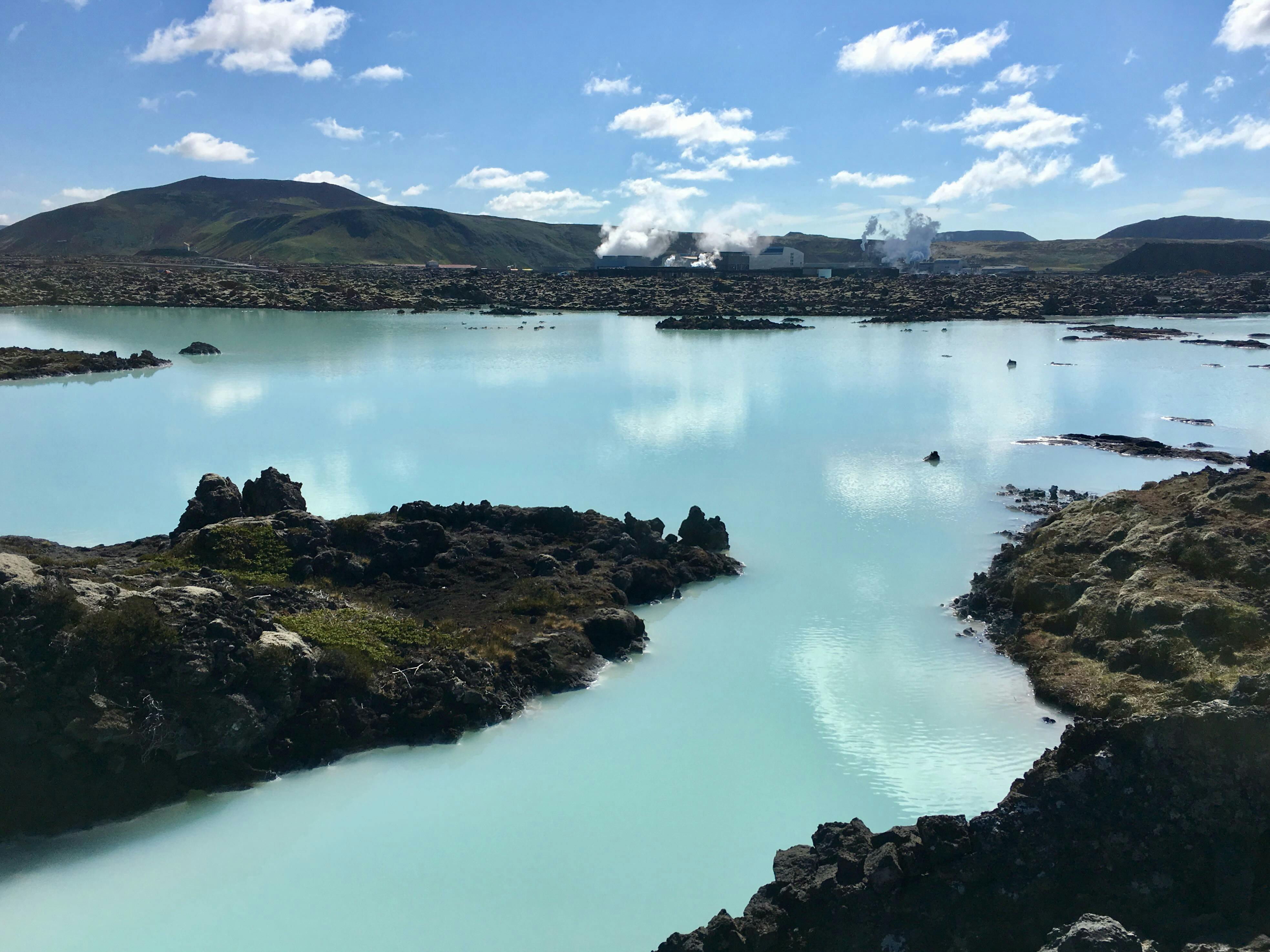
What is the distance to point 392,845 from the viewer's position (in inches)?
411

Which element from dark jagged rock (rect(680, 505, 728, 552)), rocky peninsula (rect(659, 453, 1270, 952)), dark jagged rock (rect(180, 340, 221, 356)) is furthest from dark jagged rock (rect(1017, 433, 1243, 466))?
dark jagged rock (rect(180, 340, 221, 356))

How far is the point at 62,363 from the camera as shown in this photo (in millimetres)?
46625

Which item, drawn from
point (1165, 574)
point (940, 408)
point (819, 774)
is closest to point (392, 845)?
point (819, 774)

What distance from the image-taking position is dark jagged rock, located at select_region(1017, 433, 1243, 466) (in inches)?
1160

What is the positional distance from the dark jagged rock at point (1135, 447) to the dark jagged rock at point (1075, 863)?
2473 centimetres

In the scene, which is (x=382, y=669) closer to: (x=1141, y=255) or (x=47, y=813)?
(x=47, y=813)

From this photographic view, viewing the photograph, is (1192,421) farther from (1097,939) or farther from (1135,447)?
(1097,939)

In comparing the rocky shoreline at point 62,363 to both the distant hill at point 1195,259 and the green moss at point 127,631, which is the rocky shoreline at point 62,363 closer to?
the green moss at point 127,631

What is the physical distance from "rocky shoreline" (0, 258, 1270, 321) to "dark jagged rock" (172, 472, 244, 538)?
6886 cm

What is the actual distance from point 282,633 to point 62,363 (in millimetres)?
42776

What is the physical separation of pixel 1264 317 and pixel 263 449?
292 feet

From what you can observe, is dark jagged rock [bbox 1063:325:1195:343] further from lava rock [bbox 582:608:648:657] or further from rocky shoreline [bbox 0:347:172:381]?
lava rock [bbox 582:608:648:657]

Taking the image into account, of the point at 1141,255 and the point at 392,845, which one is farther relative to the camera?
the point at 1141,255

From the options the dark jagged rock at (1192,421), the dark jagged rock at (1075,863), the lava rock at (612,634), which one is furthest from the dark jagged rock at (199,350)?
the dark jagged rock at (1075,863)
